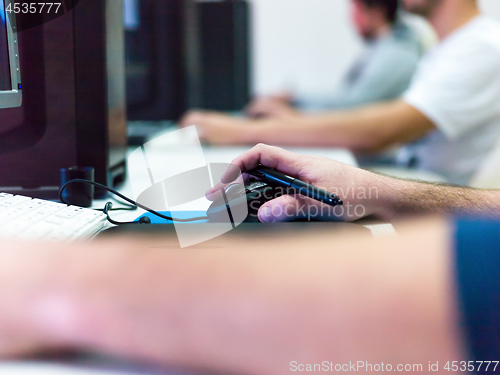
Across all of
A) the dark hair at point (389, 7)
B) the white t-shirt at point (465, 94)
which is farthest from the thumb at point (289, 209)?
the dark hair at point (389, 7)

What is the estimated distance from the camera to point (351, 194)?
0.52m

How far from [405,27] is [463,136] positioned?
1123 millimetres

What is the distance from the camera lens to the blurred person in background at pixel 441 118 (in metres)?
1.25

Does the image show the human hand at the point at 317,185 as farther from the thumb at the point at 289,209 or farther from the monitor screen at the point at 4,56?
the monitor screen at the point at 4,56

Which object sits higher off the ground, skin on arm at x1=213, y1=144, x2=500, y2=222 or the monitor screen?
the monitor screen

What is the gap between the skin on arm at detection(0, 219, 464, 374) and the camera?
18 centimetres

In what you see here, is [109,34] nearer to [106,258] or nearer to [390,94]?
[106,258]

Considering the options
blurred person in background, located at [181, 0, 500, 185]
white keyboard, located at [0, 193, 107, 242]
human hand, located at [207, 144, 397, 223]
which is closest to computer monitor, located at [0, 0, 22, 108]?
white keyboard, located at [0, 193, 107, 242]

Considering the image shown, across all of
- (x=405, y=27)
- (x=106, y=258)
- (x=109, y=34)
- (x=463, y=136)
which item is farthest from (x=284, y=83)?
(x=106, y=258)

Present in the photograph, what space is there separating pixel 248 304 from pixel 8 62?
470mm

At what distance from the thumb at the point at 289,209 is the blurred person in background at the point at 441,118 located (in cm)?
79

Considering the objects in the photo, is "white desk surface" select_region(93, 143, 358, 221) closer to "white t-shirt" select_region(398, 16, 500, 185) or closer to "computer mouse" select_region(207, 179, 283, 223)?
"computer mouse" select_region(207, 179, 283, 223)

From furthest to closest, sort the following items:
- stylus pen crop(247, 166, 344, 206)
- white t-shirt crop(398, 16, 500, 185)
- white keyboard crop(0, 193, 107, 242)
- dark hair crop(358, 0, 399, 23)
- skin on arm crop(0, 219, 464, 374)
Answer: dark hair crop(358, 0, 399, 23) → white t-shirt crop(398, 16, 500, 185) → stylus pen crop(247, 166, 344, 206) → white keyboard crop(0, 193, 107, 242) → skin on arm crop(0, 219, 464, 374)

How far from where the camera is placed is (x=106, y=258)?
0.69 ft
